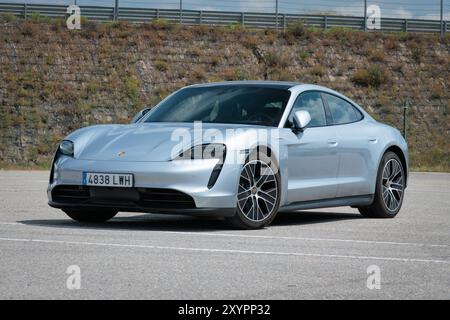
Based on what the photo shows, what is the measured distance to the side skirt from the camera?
32.5 ft

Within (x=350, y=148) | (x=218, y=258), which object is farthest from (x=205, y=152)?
(x=350, y=148)

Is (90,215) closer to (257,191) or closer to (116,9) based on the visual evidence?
(257,191)

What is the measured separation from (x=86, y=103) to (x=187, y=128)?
33.7 m

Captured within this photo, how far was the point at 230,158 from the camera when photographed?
→ 353 inches

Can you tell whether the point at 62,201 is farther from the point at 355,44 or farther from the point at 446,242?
the point at 355,44

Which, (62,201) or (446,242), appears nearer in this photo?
(446,242)

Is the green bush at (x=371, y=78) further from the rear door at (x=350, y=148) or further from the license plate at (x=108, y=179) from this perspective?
the license plate at (x=108, y=179)

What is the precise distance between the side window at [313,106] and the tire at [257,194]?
108 cm

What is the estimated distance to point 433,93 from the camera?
46938 millimetres

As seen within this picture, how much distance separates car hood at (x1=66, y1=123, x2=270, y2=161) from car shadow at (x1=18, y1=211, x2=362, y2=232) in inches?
28.4

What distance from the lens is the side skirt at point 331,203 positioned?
9898 millimetres

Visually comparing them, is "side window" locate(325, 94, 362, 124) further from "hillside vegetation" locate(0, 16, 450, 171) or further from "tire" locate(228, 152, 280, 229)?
"hillside vegetation" locate(0, 16, 450, 171)

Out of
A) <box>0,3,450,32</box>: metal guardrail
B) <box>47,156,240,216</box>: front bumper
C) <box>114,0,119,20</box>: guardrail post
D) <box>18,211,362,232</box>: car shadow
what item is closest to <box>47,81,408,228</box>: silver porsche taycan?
<box>47,156,240,216</box>: front bumper
